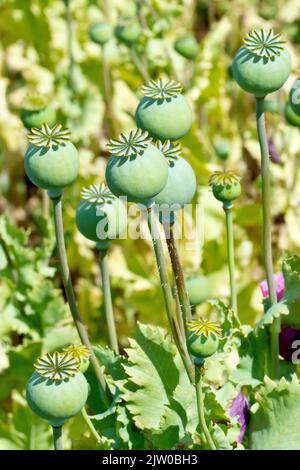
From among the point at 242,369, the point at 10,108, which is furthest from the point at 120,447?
the point at 10,108

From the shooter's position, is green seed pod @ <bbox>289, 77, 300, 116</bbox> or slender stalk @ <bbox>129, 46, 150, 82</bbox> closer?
green seed pod @ <bbox>289, 77, 300, 116</bbox>

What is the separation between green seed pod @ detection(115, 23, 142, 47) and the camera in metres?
1.57

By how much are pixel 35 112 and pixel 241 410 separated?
50 cm

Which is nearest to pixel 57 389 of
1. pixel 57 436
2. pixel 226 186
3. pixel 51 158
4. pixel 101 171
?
pixel 57 436

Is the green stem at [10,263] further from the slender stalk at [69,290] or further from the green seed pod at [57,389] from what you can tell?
the green seed pod at [57,389]

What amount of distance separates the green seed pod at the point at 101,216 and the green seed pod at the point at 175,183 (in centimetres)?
9

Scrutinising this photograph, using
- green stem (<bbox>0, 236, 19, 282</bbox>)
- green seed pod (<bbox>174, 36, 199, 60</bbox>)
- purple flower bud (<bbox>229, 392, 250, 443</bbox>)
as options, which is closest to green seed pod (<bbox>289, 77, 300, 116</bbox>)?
purple flower bud (<bbox>229, 392, 250, 443</bbox>)

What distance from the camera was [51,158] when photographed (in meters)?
0.75

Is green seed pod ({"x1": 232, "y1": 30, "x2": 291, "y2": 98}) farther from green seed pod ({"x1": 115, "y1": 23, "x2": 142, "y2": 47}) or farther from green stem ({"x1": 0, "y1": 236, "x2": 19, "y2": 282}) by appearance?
green seed pod ({"x1": 115, "y1": 23, "x2": 142, "y2": 47})

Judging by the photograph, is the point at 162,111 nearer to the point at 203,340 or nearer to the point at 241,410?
the point at 203,340

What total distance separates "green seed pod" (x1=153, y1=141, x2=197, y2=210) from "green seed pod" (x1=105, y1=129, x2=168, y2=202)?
0.05 m

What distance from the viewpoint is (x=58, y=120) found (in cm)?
185

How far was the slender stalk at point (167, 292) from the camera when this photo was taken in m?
0.74

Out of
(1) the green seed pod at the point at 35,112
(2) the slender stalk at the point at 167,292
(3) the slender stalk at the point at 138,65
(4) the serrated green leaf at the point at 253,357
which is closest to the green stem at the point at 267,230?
(4) the serrated green leaf at the point at 253,357
